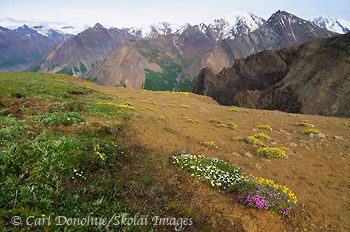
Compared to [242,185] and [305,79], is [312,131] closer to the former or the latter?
[242,185]

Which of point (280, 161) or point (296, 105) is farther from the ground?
point (280, 161)

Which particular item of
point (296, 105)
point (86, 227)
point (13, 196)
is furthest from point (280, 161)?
point (296, 105)

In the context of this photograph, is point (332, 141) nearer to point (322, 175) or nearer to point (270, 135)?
point (270, 135)

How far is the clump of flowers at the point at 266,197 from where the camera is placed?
6.98 metres

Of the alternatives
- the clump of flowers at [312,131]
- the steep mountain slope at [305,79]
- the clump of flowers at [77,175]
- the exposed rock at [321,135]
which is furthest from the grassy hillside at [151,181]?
the steep mountain slope at [305,79]

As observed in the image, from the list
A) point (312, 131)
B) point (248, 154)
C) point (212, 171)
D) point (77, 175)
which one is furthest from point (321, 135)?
point (77, 175)

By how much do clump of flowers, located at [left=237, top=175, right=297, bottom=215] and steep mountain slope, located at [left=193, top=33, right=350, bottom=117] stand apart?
2654 inches

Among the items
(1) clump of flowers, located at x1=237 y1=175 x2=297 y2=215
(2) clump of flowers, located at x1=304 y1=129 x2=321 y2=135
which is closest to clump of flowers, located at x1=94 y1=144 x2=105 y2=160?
(1) clump of flowers, located at x1=237 y1=175 x2=297 y2=215

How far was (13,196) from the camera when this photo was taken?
500 centimetres

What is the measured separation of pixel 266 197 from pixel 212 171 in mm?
2795

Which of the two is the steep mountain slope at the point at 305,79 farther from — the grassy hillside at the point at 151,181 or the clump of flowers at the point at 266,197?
the clump of flowers at the point at 266,197

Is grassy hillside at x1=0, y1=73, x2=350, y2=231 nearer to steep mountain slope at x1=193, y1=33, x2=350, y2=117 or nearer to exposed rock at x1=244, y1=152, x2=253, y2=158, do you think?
exposed rock at x1=244, y1=152, x2=253, y2=158

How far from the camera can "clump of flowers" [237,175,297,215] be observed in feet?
22.9

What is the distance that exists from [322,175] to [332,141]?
8063 mm
